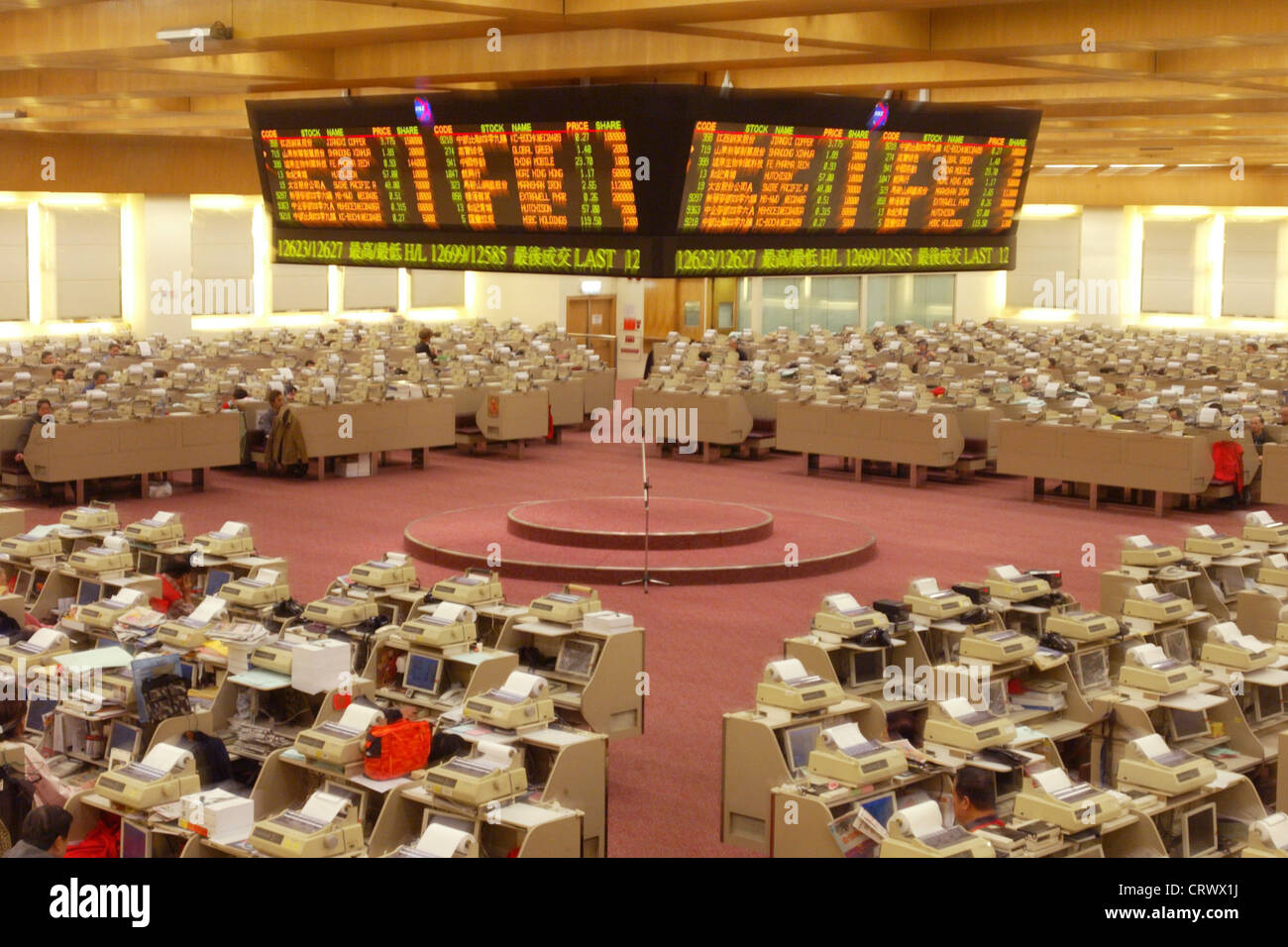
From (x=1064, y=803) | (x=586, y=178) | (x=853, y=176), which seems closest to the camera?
(x=1064, y=803)

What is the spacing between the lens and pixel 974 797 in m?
7.70

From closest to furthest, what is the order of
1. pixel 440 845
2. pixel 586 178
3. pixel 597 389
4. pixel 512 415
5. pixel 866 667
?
pixel 440 845
pixel 586 178
pixel 866 667
pixel 512 415
pixel 597 389

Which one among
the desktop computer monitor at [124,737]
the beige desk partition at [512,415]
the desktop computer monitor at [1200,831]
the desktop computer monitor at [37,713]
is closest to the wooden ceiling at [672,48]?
the desktop computer monitor at [37,713]

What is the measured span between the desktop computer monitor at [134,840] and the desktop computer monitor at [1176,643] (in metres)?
6.53

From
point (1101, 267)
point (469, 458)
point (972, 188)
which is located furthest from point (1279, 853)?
point (1101, 267)

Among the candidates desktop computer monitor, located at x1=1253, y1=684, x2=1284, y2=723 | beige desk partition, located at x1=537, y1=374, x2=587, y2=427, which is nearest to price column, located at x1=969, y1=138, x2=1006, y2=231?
desktop computer monitor, located at x1=1253, y1=684, x2=1284, y2=723

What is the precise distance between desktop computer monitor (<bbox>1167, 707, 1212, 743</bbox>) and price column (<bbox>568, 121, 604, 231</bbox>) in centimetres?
431

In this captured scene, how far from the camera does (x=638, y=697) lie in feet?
33.2

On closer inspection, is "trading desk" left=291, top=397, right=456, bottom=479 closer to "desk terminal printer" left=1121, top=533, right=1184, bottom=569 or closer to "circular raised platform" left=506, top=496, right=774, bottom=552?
"circular raised platform" left=506, top=496, right=774, bottom=552

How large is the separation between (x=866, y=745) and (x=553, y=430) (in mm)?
16355

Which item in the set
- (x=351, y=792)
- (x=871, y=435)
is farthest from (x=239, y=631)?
(x=871, y=435)

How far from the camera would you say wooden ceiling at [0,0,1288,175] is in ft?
30.2

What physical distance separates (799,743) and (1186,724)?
227 cm

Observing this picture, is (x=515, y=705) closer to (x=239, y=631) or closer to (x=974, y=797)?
(x=974, y=797)
